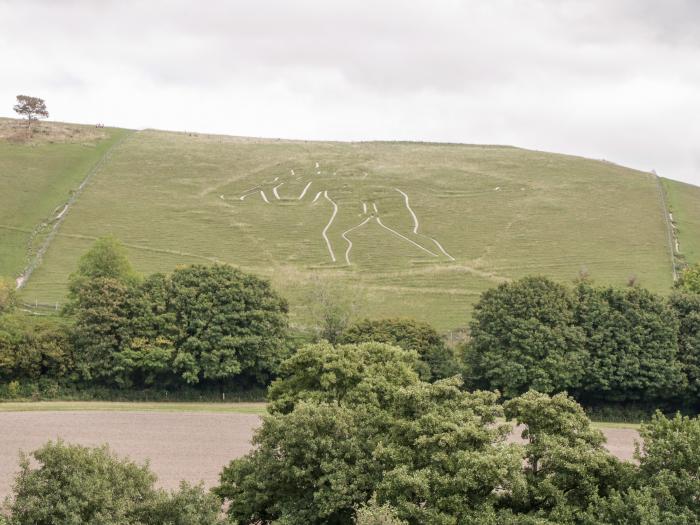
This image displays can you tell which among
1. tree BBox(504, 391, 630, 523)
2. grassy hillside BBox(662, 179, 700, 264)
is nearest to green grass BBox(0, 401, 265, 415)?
tree BBox(504, 391, 630, 523)

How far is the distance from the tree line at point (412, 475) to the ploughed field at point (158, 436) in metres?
11.5

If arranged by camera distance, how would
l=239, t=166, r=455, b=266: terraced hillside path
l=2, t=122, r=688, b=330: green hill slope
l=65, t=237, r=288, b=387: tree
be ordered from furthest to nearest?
l=239, t=166, r=455, b=266: terraced hillside path
l=2, t=122, r=688, b=330: green hill slope
l=65, t=237, r=288, b=387: tree

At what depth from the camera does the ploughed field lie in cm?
4584

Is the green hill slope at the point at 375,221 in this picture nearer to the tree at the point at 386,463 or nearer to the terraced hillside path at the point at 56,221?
the terraced hillside path at the point at 56,221

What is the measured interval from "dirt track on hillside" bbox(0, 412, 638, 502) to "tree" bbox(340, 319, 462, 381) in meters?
15.4

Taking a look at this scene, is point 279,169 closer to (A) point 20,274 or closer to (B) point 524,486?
(A) point 20,274

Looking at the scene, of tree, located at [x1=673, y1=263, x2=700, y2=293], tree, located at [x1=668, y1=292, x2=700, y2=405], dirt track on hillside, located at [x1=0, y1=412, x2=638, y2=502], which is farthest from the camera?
tree, located at [x1=673, y1=263, x2=700, y2=293]

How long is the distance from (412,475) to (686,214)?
122939 mm

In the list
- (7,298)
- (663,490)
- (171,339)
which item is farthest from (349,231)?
(663,490)

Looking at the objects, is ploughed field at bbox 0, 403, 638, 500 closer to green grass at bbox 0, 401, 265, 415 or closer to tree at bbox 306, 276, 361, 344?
green grass at bbox 0, 401, 265, 415

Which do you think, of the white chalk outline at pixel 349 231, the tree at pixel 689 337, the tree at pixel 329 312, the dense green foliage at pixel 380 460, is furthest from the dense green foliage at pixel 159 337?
the tree at pixel 689 337

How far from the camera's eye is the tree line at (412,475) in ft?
89.5

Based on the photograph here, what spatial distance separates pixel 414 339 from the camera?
74125 mm

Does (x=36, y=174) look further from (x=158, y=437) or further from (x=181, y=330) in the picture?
(x=158, y=437)
